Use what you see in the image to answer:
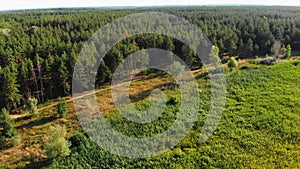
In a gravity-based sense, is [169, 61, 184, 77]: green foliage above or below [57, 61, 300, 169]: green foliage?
above

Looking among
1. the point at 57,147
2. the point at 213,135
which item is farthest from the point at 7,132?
the point at 213,135

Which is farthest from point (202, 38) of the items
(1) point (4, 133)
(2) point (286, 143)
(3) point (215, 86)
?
(1) point (4, 133)

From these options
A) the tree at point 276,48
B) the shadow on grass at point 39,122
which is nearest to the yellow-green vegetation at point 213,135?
the shadow on grass at point 39,122

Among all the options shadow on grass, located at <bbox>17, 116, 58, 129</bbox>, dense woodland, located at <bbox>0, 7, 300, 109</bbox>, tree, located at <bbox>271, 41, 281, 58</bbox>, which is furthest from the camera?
tree, located at <bbox>271, 41, 281, 58</bbox>

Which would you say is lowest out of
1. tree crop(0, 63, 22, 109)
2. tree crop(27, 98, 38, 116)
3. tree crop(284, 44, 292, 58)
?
tree crop(27, 98, 38, 116)

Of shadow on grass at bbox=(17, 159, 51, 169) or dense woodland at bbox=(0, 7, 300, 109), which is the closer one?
shadow on grass at bbox=(17, 159, 51, 169)

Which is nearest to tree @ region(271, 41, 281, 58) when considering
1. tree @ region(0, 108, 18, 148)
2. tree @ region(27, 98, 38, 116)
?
tree @ region(27, 98, 38, 116)

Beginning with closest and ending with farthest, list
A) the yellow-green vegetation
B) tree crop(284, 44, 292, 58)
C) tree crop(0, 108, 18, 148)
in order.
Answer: the yellow-green vegetation, tree crop(0, 108, 18, 148), tree crop(284, 44, 292, 58)

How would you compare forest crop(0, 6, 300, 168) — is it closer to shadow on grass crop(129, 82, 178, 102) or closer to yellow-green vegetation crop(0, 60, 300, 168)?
yellow-green vegetation crop(0, 60, 300, 168)
